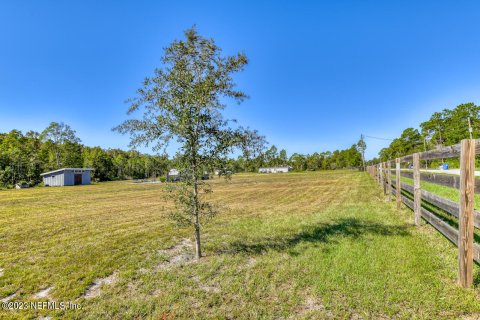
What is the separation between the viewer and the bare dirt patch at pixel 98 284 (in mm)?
3623

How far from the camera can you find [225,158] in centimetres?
499

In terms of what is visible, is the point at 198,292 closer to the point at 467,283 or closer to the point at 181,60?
the point at 467,283

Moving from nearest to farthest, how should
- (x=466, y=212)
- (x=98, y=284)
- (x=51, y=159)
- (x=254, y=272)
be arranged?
(x=466, y=212) < (x=98, y=284) < (x=254, y=272) < (x=51, y=159)

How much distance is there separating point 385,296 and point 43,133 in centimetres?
6455

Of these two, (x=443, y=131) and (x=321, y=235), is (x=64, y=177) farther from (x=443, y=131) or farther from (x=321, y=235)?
(x=443, y=131)

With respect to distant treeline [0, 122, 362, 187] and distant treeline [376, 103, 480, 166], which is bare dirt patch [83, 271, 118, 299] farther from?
distant treeline [376, 103, 480, 166]

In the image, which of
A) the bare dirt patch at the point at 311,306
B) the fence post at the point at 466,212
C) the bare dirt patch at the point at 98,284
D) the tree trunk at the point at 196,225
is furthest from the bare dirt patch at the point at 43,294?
the fence post at the point at 466,212

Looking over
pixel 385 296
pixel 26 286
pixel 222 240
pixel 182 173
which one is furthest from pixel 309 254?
pixel 26 286

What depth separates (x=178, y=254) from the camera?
5.32 meters

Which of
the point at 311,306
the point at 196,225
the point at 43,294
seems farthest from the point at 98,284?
the point at 311,306

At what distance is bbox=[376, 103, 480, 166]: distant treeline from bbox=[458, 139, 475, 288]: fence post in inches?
1724

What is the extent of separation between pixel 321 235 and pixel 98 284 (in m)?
4.67

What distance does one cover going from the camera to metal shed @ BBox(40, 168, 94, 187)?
39.5 meters

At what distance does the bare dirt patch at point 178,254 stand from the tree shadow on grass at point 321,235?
878mm
